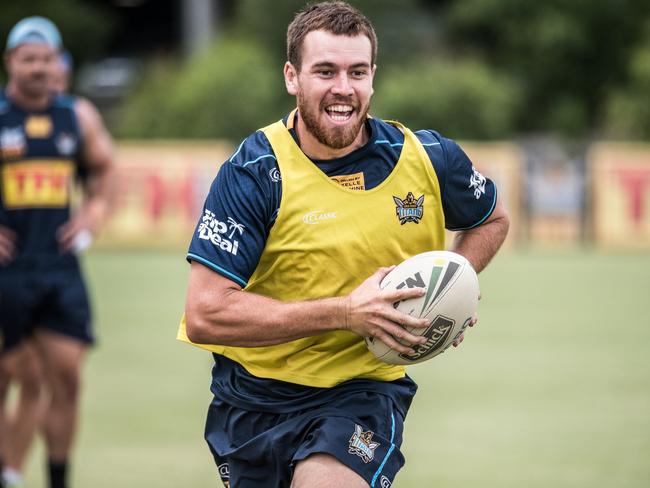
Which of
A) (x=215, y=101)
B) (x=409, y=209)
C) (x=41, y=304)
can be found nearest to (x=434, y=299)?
(x=409, y=209)

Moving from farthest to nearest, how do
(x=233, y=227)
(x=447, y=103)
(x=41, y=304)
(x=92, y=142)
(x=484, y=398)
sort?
(x=447, y=103) < (x=484, y=398) < (x=92, y=142) < (x=41, y=304) < (x=233, y=227)

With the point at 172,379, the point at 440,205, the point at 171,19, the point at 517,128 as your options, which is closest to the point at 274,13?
the point at 517,128

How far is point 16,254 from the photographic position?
8.23m

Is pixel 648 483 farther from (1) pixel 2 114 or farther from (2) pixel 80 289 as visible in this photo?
(1) pixel 2 114

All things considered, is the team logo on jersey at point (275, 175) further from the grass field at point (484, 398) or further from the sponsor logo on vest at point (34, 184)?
the grass field at point (484, 398)

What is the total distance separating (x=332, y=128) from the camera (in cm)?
505

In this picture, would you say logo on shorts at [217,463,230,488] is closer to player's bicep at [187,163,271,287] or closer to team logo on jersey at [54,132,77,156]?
player's bicep at [187,163,271,287]

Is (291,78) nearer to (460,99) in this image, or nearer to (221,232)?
(221,232)

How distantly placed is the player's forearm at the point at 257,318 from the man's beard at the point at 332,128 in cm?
64

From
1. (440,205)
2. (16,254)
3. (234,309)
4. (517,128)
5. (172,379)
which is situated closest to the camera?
(234,309)

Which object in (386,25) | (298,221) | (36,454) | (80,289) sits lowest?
(36,454)

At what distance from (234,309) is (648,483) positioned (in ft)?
14.2

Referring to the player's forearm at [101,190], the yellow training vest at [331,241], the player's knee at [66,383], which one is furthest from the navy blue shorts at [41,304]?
the yellow training vest at [331,241]

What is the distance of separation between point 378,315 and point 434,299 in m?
0.32
